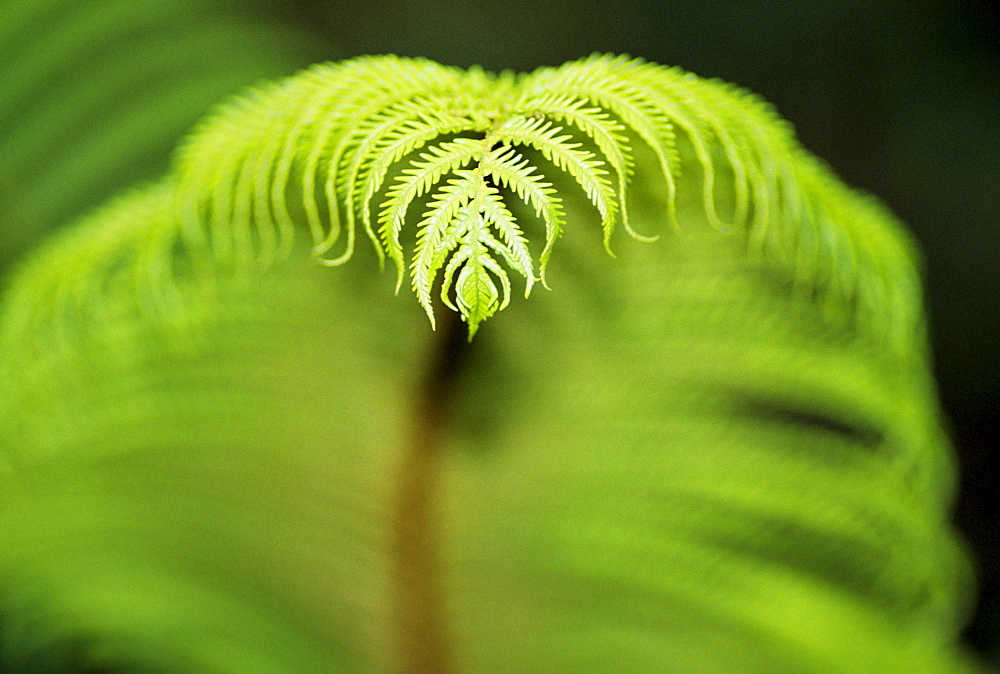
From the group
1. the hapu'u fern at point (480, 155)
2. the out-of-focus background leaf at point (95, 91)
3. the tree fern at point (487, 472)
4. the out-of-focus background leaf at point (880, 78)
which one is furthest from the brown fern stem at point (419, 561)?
the out-of-focus background leaf at point (880, 78)

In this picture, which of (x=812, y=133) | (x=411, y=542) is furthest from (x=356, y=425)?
(x=812, y=133)

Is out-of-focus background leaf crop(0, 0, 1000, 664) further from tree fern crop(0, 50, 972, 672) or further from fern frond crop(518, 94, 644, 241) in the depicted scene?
fern frond crop(518, 94, 644, 241)

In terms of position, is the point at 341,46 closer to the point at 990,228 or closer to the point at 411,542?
the point at 411,542

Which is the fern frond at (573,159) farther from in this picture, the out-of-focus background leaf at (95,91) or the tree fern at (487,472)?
the out-of-focus background leaf at (95,91)

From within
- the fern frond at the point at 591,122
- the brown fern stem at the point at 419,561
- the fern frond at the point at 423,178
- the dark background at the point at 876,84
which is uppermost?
the dark background at the point at 876,84

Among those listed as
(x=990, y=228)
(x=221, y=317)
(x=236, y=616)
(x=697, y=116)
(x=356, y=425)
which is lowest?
(x=236, y=616)
